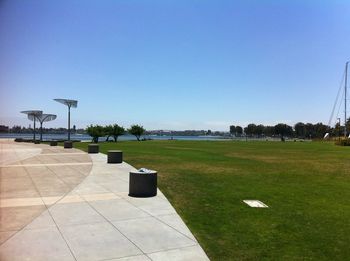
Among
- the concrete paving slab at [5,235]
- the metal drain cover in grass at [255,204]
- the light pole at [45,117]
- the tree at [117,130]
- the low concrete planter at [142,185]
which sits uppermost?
the light pole at [45,117]

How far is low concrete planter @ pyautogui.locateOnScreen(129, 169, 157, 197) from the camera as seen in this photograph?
1137 centimetres

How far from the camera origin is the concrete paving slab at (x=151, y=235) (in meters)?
7.01

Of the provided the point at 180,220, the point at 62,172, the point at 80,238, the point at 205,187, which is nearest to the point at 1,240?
the point at 80,238

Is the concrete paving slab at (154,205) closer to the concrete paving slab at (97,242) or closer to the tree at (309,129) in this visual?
the concrete paving slab at (97,242)

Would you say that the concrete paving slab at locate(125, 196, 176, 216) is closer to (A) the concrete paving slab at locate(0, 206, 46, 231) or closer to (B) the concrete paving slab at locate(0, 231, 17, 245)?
(A) the concrete paving slab at locate(0, 206, 46, 231)

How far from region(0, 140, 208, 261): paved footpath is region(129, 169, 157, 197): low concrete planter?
0.34 meters

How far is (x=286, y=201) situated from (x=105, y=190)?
5714 millimetres

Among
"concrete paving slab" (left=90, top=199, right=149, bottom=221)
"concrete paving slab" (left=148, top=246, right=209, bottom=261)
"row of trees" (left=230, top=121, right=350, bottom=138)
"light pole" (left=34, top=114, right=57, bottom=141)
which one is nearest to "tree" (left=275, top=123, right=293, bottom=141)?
"row of trees" (left=230, top=121, right=350, bottom=138)

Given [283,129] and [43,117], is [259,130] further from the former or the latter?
[43,117]

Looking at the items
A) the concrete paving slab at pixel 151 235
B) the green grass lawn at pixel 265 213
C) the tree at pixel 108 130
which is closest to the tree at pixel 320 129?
the tree at pixel 108 130

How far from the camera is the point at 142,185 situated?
11.4m

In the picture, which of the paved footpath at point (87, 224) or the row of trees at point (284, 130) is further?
the row of trees at point (284, 130)

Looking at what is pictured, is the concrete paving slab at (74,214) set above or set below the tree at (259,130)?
below

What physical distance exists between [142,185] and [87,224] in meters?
3.35
